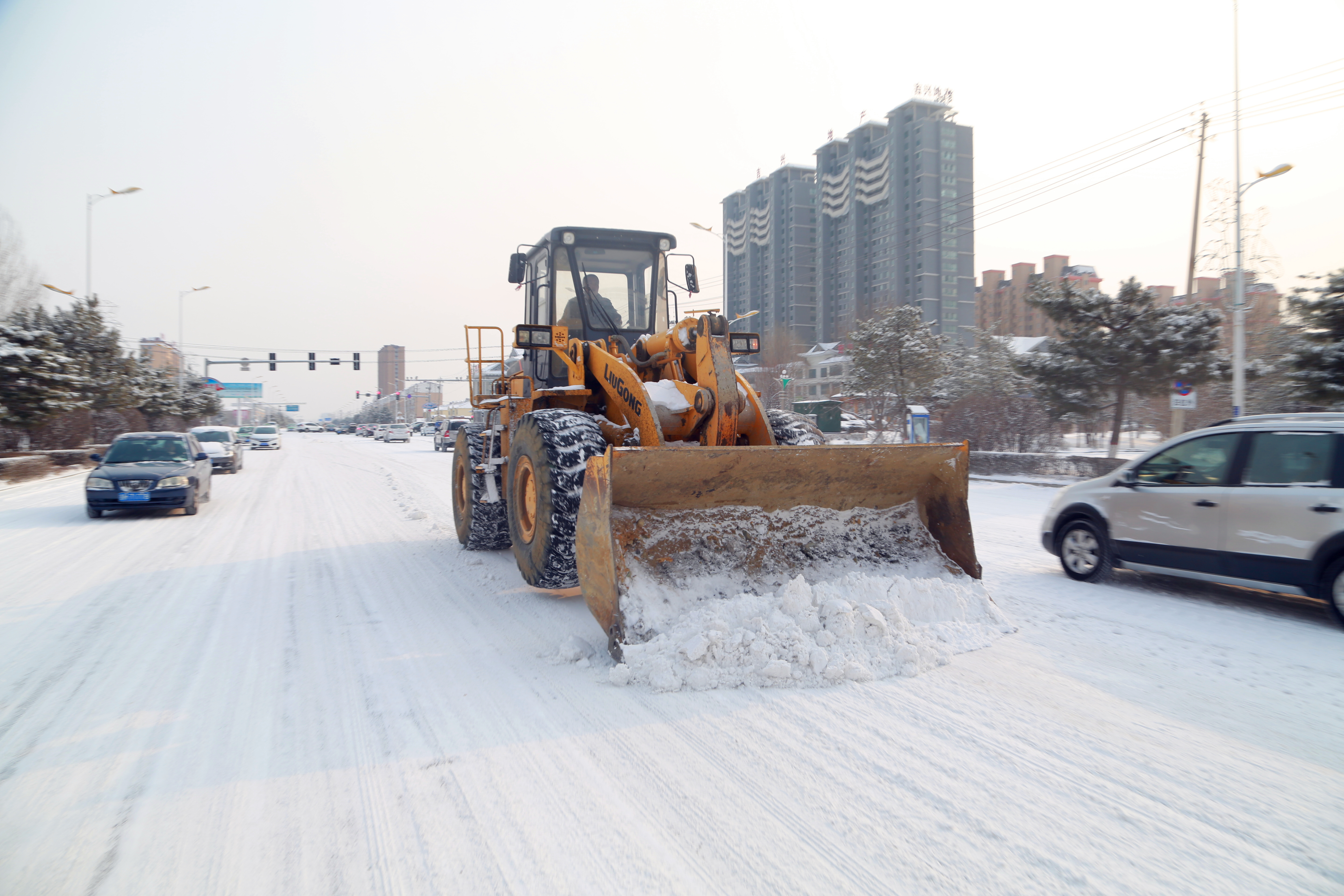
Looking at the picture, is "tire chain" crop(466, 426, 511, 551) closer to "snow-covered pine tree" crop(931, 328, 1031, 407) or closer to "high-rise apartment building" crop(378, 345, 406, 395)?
"snow-covered pine tree" crop(931, 328, 1031, 407)

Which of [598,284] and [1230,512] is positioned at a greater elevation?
[598,284]

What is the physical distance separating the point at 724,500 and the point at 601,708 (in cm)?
192

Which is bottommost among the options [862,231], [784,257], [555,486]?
[555,486]

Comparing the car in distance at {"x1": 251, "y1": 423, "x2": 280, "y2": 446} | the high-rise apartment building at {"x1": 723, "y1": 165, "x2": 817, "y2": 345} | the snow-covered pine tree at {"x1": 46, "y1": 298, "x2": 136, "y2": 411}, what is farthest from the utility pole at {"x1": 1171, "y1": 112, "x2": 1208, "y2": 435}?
the high-rise apartment building at {"x1": 723, "y1": 165, "x2": 817, "y2": 345}

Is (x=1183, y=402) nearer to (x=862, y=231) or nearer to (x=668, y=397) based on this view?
(x=668, y=397)

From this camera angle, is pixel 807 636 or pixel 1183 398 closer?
pixel 807 636

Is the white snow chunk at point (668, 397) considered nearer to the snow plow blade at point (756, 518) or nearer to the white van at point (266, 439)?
the snow plow blade at point (756, 518)

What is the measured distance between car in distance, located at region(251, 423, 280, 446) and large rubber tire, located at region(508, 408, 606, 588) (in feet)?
140

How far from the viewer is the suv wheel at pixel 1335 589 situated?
518 centimetres

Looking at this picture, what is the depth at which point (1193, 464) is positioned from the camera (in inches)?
248

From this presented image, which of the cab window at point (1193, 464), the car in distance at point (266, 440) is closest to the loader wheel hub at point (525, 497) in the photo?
the cab window at point (1193, 464)

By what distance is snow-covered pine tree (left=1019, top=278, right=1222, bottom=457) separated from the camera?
57.1ft

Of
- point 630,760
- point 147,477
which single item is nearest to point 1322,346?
point 630,760

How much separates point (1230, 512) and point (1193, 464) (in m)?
0.59
